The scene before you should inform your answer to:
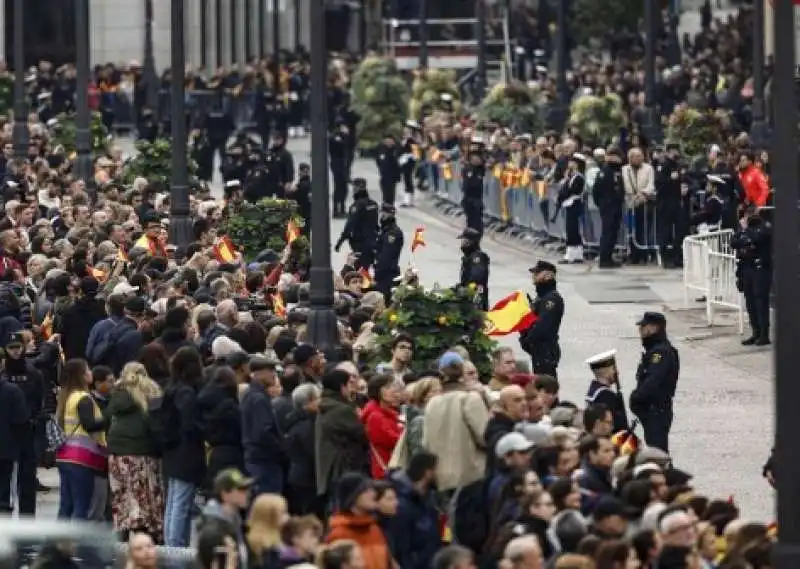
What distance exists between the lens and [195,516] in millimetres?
20531

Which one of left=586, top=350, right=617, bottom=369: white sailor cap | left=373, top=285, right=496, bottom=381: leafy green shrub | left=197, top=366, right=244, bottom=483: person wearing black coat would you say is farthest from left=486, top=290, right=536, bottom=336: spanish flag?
left=197, top=366, right=244, bottom=483: person wearing black coat

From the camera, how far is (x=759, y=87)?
160 ft

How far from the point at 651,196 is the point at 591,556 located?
23768 millimetres

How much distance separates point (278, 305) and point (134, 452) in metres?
6.75

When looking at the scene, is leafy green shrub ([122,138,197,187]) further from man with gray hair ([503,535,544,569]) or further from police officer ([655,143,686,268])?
man with gray hair ([503,535,544,569])

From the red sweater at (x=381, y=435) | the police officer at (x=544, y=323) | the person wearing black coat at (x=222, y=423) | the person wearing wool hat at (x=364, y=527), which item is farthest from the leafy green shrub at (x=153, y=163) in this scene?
the person wearing wool hat at (x=364, y=527)

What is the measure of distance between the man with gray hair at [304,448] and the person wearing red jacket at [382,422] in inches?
13.4

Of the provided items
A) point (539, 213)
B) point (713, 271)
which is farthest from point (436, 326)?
point (539, 213)

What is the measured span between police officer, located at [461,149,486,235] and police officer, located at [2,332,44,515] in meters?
19.9

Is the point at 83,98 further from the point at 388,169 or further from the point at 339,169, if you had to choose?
the point at 388,169

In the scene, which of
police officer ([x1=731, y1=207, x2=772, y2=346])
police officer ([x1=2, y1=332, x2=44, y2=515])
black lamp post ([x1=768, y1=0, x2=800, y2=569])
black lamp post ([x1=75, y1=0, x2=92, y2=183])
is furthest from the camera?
black lamp post ([x1=75, y1=0, x2=92, y2=183])

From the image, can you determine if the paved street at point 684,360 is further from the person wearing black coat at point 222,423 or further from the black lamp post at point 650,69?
the black lamp post at point 650,69

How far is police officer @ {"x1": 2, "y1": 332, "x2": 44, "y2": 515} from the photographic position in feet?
70.1

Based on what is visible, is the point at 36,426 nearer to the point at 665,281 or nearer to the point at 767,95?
the point at 665,281
